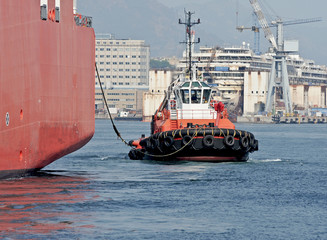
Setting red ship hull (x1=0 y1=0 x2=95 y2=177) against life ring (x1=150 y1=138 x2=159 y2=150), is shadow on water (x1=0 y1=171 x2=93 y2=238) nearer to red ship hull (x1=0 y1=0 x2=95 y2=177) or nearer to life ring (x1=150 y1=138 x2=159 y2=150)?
red ship hull (x1=0 y1=0 x2=95 y2=177)

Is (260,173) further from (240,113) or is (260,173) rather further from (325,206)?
(240,113)

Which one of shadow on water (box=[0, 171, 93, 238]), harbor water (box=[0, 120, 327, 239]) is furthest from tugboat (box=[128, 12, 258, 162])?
shadow on water (box=[0, 171, 93, 238])

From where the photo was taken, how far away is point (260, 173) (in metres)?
35.7

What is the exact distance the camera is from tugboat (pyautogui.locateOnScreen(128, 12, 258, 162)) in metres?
39.2

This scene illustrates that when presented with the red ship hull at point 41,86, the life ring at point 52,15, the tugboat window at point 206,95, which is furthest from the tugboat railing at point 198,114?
the life ring at point 52,15

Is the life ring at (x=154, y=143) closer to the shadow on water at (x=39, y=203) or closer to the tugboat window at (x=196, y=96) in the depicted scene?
the tugboat window at (x=196, y=96)

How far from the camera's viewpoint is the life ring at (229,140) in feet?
128

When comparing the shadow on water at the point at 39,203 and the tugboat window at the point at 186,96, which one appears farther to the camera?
the tugboat window at the point at 186,96

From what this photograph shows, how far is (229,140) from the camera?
A: 39.2 metres

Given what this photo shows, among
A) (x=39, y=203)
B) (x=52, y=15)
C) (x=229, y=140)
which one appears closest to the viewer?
(x=39, y=203)

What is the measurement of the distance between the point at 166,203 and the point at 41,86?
7261 mm

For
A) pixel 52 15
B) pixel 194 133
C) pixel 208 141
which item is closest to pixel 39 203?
pixel 52 15

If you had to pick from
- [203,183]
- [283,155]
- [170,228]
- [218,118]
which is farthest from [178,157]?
[170,228]

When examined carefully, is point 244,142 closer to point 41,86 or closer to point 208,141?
point 208,141
